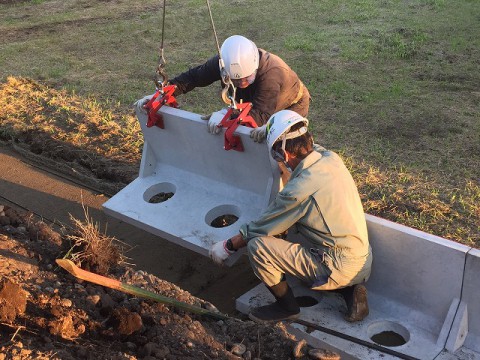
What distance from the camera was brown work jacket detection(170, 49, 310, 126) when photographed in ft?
21.4

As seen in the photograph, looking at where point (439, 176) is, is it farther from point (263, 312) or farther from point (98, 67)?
point (98, 67)

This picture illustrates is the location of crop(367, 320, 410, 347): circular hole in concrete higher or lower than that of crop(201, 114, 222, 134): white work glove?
lower

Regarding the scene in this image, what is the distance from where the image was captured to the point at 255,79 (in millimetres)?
6645

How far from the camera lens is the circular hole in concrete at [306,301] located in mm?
5441

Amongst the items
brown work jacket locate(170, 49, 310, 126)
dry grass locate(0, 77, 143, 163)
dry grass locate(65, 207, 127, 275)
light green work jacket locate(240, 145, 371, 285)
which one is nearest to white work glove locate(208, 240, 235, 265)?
light green work jacket locate(240, 145, 371, 285)

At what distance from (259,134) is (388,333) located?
1.87 metres

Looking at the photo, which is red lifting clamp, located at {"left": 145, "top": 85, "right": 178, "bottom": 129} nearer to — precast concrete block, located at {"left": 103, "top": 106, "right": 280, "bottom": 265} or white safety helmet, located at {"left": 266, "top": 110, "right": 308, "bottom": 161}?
precast concrete block, located at {"left": 103, "top": 106, "right": 280, "bottom": 265}

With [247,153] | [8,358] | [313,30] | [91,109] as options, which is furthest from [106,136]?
[313,30]

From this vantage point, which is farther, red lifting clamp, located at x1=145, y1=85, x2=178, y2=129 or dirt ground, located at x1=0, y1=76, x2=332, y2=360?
red lifting clamp, located at x1=145, y1=85, x2=178, y2=129

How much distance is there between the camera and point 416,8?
14.7m

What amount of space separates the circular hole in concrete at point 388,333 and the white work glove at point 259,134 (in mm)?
1724

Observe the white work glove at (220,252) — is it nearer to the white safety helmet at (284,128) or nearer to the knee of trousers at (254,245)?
the knee of trousers at (254,245)

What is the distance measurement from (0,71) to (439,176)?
8187mm

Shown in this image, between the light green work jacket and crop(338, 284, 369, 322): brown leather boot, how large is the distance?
96mm
